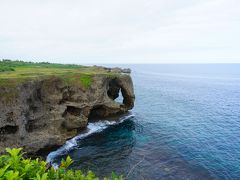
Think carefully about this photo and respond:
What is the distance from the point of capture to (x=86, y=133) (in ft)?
172

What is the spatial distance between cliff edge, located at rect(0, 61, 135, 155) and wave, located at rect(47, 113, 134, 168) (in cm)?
A: 118

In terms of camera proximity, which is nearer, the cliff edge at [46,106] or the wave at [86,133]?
the cliff edge at [46,106]

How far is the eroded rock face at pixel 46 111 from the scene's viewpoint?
127 feet

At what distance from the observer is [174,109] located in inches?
3041

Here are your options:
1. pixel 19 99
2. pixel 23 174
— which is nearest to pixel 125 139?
Result: pixel 19 99

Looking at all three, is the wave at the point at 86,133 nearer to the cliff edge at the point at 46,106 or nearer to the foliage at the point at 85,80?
the cliff edge at the point at 46,106

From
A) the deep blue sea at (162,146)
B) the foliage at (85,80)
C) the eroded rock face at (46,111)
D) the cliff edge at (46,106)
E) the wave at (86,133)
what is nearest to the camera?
the deep blue sea at (162,146)

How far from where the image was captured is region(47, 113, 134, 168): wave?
42.6 meters

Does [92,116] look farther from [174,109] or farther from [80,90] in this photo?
[174,109]

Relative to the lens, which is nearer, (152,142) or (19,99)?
(19,99)

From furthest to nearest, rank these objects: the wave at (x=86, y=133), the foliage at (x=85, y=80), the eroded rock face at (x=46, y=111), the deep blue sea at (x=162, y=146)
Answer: the foliage at (x=85, y=80)
the wave at (x=86, y=133)
the eroded rock face at (x=46, y=111)
the deep blue sea at (x=162, y=146)

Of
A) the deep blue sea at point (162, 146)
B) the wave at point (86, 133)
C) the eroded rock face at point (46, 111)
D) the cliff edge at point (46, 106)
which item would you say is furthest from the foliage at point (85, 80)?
the deep blue sea at point (162, 146)

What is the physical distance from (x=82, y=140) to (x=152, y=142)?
13843 millimetres

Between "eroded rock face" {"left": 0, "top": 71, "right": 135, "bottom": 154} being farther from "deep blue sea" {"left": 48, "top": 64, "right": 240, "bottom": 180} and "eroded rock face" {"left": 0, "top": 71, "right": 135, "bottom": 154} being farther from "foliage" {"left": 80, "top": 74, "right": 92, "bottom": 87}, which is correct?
"deep blue sea" {"left": 48, "top": 64, "right": 240, "bottom": 180}
